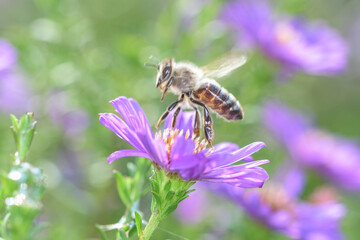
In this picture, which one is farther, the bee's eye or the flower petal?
the bee's eye

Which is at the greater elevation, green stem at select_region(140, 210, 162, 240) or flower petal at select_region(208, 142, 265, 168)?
flower petal at select_region(208, 142, 265, 168)

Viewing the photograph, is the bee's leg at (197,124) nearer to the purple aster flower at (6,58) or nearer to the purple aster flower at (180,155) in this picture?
the purple aster flower at (180,155)

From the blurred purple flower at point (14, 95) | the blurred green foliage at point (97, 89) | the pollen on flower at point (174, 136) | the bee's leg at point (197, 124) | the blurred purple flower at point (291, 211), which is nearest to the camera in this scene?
the pollen on flower at point (174, 136)

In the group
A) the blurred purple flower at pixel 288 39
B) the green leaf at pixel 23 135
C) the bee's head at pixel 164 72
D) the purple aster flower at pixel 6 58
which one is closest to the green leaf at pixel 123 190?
the green leaf at pixel 23 135

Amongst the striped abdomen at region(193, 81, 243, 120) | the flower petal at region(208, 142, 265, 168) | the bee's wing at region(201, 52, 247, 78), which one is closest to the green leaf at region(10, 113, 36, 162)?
the flower petal at region(208, 142, 265, 168)

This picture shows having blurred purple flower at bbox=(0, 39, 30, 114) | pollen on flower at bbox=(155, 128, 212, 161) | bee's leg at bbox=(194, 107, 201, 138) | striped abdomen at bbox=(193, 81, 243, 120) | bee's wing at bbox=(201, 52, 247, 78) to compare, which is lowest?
pollen on flower at bbox=(155, 128, 212, 161)

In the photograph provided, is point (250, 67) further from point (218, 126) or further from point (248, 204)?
point (248, 204)

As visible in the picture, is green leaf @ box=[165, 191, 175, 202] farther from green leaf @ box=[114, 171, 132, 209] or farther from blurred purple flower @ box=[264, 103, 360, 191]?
blurred purple flower @ box=[264, 103, 360, 191]

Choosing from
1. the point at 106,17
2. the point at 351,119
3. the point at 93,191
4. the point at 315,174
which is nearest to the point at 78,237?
the point at 93,191
